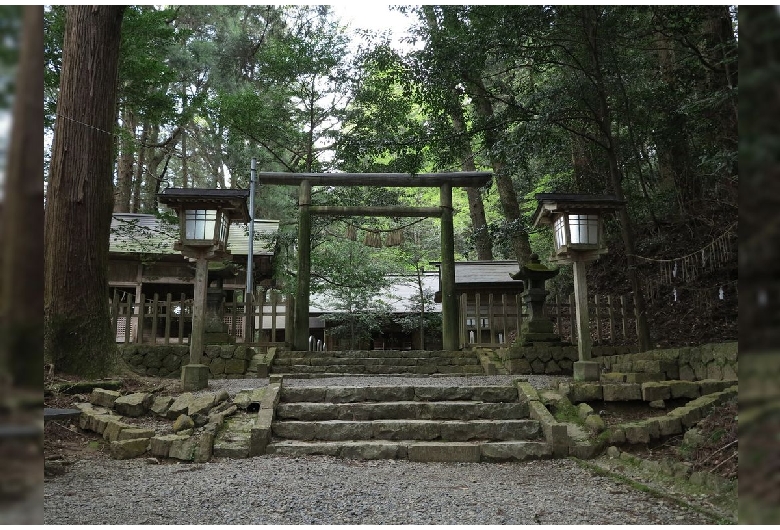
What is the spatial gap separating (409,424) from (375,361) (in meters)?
3.67

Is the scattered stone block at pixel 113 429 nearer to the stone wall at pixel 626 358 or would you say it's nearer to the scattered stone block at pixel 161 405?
the scattered stone block at pixel 161 405

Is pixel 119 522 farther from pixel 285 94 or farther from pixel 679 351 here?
pixel 285 94

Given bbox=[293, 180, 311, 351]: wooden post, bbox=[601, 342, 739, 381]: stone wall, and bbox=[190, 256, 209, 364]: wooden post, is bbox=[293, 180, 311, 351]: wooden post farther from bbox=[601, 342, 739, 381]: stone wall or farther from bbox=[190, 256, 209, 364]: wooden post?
bbox=[601, 342, 739, 381]: stone wall

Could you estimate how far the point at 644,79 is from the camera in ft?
30.4

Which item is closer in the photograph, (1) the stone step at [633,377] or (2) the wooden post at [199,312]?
(1) the stone step at [633,377]

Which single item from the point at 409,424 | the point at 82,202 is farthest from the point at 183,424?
the point at 82,202

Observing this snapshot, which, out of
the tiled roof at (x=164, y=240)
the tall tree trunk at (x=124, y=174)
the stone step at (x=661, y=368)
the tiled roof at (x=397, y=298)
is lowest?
the stone step at (x=661, y=368)

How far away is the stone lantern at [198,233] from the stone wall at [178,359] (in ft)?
5.83

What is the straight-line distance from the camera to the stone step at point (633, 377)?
5.71 metres

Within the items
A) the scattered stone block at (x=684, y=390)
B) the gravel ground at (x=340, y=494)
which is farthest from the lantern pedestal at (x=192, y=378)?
the scattered stone block at (x=684, y=390)

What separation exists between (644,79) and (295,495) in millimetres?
8912

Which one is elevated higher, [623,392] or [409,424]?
[623,392]

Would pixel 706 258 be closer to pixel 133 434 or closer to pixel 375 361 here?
pixel 375 361

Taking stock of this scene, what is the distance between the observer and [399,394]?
588 centimetres
